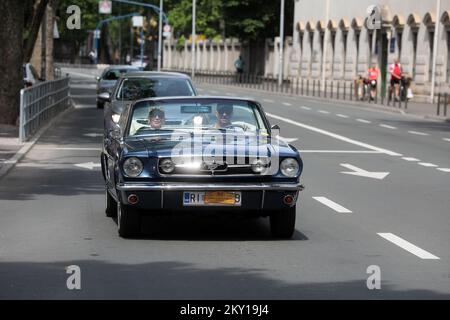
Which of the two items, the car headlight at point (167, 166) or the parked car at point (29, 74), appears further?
the parked car at point (29, 74)

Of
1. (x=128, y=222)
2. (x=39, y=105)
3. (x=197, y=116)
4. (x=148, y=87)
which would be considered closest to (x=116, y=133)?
(x=197, y=116)

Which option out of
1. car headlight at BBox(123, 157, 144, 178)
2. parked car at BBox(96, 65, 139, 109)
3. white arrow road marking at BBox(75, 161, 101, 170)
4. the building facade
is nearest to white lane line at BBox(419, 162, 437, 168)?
white arrow road marking at BBox(75, 161, 101, 170)

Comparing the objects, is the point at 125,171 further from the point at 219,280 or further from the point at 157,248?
the point at 219,280

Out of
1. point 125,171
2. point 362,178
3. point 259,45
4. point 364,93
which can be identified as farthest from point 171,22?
point 125,171

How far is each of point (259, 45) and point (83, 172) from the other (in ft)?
247

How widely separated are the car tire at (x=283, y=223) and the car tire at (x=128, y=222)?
127cm

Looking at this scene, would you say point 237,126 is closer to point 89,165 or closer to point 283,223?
point 283,223

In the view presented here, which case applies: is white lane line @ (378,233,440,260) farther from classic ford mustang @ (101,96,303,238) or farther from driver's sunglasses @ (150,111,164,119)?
driver's sunglasses @ (150,111,164,119)

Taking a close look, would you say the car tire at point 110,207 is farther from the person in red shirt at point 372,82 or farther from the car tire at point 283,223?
the person in red shirt at point 372,82

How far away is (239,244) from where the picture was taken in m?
11.6

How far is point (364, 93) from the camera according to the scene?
185 feet

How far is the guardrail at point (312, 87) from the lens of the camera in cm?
5625

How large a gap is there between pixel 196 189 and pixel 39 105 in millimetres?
18749

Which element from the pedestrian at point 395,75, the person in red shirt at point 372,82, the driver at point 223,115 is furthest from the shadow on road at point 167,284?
the person in red shirt at point 372,82
